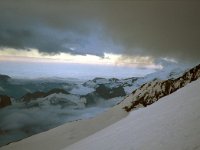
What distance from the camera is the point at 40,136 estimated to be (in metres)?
152

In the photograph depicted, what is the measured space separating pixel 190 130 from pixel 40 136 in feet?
484

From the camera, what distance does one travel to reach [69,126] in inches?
5797

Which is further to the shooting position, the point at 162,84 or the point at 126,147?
the point at 162,84

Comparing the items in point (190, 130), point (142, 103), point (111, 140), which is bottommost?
point (142, 103)

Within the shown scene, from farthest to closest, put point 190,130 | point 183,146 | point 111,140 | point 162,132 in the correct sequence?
point 111,140
point 162,132
point 190,130
point 183,146

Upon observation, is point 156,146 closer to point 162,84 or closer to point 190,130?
point 190,130

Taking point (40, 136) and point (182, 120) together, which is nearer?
point (182, 120)

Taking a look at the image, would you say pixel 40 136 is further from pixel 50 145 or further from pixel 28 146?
pixel 50 145

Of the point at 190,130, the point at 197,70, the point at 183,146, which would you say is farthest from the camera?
the point at 197,70

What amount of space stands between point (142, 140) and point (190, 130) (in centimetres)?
323

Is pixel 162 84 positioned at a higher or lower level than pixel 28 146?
higher

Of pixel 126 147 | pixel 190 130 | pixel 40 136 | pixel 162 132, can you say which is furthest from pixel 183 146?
pixel 40 136

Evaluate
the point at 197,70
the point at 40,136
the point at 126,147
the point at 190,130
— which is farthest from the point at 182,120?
the point at 40,136

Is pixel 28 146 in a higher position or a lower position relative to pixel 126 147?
lower
